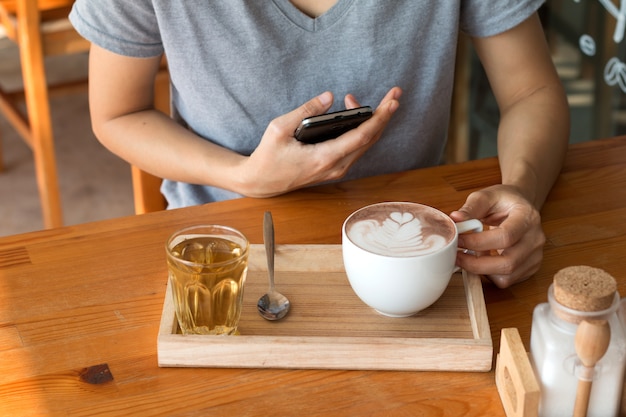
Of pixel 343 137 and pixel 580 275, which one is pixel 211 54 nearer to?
pixel 343 137

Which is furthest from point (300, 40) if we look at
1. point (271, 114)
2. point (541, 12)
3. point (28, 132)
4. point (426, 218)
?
point (28, 132)

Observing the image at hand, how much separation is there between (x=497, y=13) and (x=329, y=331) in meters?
0.60

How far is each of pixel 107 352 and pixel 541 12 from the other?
1630mm

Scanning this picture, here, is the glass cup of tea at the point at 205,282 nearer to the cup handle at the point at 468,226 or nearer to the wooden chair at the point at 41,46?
the cup handle at the point at 468,226

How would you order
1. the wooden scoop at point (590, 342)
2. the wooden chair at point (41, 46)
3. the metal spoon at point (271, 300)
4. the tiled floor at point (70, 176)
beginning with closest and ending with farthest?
the wooden scoop at point (590, 342), the metal spoon at point (271, 300), the wooden chair at point (41, 46), the tiled floor at point (70, 176)

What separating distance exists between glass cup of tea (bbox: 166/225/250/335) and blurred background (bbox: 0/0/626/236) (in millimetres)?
1249

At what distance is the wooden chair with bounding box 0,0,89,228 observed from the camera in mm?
2150

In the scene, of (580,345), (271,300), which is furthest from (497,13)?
(580,345)

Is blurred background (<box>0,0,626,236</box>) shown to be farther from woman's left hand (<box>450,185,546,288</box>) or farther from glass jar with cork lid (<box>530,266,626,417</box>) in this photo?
glass jar with cork lid (<box>530,266,626,417</box>)

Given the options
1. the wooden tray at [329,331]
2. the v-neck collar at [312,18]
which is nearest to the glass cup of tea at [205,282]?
the wooden tray at [329,331]

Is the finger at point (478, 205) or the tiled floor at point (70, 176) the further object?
the tiled floor at point (70, 176)

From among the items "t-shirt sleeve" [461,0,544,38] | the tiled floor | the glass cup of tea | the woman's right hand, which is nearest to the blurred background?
the tiled floor

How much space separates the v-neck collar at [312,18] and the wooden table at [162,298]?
0.75 ft

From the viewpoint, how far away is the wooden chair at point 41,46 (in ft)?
7.06
